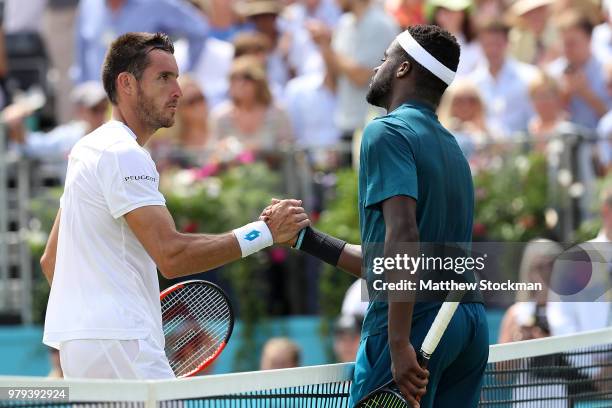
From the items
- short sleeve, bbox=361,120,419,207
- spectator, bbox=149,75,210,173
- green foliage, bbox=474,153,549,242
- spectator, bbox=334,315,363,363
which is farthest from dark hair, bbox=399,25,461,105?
spectator, bbox=149,75,210,173

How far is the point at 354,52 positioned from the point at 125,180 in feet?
20.5

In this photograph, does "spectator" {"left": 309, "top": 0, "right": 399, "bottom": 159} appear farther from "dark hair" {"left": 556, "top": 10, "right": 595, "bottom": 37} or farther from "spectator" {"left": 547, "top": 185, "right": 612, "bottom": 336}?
"spectator" {"left": 547, "top": 185, "right": 612, "bottom": 336}

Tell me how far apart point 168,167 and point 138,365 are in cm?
514

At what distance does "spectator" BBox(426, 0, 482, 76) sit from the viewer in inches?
428

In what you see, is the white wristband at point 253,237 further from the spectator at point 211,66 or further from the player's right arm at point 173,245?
the spectator at point 211,66

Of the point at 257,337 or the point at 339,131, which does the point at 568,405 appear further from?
the point at 339,131

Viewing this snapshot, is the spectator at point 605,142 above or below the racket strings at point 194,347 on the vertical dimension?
above

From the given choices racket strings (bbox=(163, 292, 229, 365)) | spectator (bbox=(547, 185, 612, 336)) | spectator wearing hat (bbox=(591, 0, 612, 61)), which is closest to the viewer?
racket strings (bbox=(163, 292, 229, 365))

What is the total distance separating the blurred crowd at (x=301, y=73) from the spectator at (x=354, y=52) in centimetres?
1

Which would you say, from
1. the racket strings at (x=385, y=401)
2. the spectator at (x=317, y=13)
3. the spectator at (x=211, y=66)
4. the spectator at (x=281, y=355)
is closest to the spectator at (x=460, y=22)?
the spectator at (x=317, y=13)

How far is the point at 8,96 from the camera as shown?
11391 mm

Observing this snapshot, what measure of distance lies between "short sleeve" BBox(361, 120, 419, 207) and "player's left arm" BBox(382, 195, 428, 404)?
0.13 feet

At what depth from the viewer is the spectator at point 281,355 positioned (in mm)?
8625

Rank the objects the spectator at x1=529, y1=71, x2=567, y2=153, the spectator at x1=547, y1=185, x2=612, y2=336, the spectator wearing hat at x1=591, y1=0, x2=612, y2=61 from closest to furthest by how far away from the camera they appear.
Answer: the spectator at x1=547, y1=185, x2=612, y2=336 → the spectator at x1=529, y1=71, x2=567, y2=153 → the spectator wearing hat at x1=591, y1=0, x2=612, y2=61
